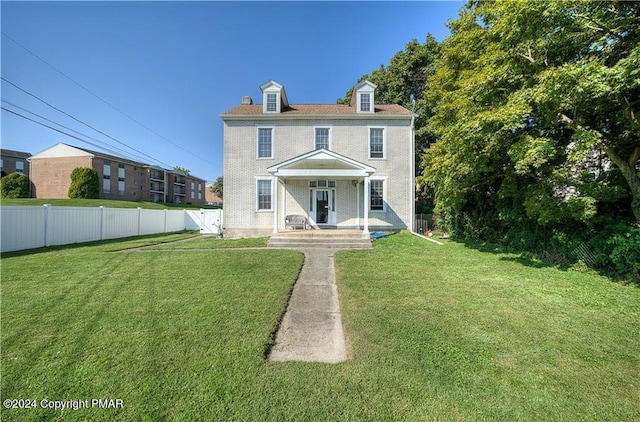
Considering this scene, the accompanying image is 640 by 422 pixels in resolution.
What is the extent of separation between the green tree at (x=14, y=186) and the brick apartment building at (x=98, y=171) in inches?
145

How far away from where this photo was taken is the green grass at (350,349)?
7.63 ft

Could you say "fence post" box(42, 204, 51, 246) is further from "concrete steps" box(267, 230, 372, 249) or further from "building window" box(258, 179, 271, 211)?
"concrete steps" box(267, 230, 372, 249)

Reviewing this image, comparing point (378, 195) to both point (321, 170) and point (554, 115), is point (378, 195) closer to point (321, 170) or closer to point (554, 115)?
point (321, 170)

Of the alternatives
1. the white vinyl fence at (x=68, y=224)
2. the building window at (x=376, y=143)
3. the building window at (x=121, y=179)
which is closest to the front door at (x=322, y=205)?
the building window at (x=376, y=143)

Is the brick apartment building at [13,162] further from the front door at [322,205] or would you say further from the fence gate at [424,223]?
the fence gate at [424,223]

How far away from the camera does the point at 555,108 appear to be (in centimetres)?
678

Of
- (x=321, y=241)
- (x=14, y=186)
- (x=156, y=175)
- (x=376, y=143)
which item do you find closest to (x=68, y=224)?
(x=321, y=241)

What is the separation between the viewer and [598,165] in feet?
24.5

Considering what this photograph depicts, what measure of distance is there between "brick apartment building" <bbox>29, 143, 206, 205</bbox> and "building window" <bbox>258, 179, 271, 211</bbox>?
36589 mm

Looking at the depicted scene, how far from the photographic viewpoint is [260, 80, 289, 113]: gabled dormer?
46.7 ft

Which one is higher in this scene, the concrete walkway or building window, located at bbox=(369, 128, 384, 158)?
building window, located at bbox=(369, 128, 384, 158)

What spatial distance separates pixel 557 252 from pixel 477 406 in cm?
826

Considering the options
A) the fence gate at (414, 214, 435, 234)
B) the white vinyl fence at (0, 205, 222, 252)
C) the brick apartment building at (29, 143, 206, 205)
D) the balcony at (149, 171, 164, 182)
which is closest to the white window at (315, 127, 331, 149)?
the fence gate at (414, 214, 435, 234)

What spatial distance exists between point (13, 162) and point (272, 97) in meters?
50.8
